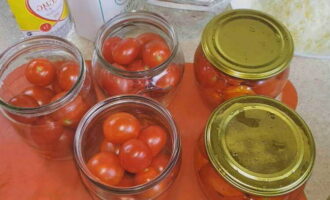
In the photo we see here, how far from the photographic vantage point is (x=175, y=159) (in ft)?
1.65

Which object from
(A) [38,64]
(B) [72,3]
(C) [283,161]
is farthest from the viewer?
(B) [72,3]

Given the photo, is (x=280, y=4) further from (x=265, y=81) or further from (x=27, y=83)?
(x=27, y=83)

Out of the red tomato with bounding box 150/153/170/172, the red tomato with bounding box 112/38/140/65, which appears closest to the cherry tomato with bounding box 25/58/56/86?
the red tomato with bounding box 112/38/140/65

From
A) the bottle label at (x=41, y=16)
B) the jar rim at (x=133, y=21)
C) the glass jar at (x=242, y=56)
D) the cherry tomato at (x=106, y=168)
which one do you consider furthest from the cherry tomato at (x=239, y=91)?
the bottle label at (x=41, y=16)

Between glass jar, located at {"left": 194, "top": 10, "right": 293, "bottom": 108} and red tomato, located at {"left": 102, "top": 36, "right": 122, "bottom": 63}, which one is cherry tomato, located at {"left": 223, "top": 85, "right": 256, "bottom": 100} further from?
red tomato, located at {"left": 102, "top": 36, "right": 122, "bottom": 63}

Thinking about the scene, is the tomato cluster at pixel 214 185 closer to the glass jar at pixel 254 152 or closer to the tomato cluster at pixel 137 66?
the glass jar at pixel 254 152

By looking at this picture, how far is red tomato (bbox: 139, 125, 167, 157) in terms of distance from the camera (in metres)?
0.54

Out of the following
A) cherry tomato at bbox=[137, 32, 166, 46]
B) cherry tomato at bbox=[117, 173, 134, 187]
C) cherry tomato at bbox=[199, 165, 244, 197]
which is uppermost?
cherry tomato at bbox=[137, 32, 166, 46]

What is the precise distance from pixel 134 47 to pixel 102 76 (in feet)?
0.23

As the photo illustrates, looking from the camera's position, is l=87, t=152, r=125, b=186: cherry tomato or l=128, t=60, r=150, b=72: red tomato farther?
l=128, t=60, r=150, b=72: red tomato

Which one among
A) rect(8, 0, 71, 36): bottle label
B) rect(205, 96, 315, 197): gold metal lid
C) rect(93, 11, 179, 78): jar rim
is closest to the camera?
rect(205, 96, 315, 197): gold metal lid

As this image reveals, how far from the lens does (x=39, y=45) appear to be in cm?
62

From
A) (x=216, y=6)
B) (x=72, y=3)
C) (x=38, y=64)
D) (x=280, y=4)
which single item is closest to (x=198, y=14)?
(x=216, y=6)

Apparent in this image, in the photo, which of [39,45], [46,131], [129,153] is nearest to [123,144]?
[129,153]
